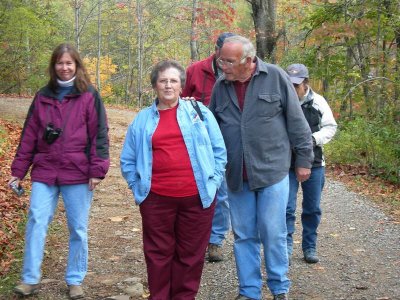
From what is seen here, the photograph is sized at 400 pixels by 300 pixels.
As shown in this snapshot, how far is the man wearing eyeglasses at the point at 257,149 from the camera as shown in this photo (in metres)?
4.25

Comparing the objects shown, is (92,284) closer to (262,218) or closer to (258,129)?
(262,218)

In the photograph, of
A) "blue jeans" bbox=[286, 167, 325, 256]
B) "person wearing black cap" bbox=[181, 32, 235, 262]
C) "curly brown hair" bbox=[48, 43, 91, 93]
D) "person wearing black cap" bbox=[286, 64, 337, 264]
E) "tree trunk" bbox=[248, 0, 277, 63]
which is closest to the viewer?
"curly brown hair" bbox=[48, 43, 91, 93]

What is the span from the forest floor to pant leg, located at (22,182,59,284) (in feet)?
0.86

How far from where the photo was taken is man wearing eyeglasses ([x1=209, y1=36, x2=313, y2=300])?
13.9ft

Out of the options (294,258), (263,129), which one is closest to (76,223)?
(263,129)

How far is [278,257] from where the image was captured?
4.41 meters

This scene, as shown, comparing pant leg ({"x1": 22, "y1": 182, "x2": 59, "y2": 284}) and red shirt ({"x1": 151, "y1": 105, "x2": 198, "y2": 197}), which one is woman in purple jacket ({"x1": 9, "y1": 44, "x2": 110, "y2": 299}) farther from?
red shirt ({"x1": 151, "y1": 105, "x2": 198, "y2": 197})

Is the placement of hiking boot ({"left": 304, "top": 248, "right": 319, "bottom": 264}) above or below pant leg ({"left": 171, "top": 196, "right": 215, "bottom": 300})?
below

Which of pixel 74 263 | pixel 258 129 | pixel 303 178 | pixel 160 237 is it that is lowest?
pixel 74 263

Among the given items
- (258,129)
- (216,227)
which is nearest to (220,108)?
(258,129)

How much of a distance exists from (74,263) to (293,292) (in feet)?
6.76

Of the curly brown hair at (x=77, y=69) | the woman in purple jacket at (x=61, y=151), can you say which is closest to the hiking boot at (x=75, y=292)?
the woman in purple jacket at (x=61, y=151)

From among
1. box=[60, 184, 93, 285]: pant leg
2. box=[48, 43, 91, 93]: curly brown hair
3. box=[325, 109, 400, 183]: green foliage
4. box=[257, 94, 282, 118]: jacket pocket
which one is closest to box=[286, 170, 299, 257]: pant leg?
box=[257, 94, 282, 118]: jacket pocket

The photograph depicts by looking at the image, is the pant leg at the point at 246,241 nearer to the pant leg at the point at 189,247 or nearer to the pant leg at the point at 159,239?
the pant leg at the point at 189,247
